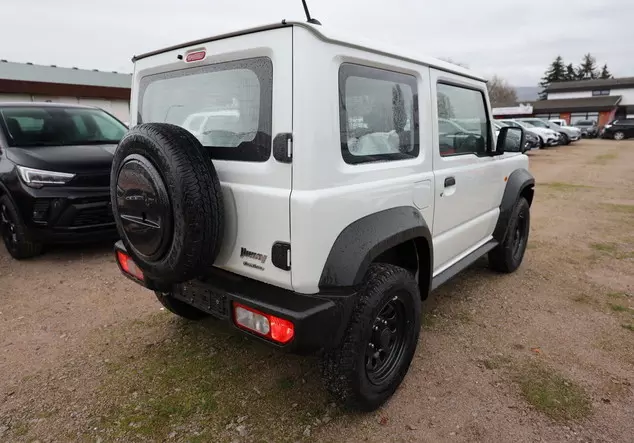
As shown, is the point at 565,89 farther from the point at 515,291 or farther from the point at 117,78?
the point at 515,291

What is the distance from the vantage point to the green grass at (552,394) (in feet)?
7.83

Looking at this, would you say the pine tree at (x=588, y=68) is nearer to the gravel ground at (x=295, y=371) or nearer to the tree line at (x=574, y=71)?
the tree line at (x=574, y=71)

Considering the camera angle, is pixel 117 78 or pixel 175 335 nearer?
pixel 175 335

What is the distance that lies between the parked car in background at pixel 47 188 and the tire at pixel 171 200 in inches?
110

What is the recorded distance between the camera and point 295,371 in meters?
2.76

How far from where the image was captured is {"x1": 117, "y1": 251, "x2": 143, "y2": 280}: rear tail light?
2.52 metres

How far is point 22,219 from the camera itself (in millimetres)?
4496

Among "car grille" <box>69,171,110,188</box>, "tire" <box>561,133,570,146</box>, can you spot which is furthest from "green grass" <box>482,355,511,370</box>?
"tire" <box>561,133,570,146</box>

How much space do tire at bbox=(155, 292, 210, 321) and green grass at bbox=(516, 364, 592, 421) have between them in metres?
2.28

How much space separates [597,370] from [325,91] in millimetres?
2540

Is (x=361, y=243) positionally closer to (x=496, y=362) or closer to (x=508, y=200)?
(x=496, y=362)

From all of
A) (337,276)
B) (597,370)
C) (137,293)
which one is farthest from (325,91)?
(137,293)

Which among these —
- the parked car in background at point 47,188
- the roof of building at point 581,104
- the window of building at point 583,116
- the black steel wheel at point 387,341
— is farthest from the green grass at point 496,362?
the roof of building at point 581,104

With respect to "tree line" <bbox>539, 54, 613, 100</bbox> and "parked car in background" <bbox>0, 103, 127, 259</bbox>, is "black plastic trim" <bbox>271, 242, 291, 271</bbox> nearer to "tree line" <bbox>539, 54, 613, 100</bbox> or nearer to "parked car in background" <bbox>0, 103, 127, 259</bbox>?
"parked car in background" <bbox>0, 103, 127, 259</bbox>
